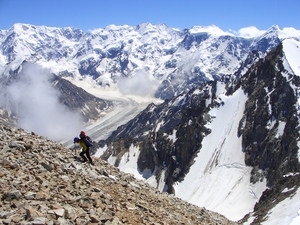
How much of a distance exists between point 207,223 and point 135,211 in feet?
32.3

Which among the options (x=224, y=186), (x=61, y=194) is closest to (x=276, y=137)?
→ (x=224, y=186)

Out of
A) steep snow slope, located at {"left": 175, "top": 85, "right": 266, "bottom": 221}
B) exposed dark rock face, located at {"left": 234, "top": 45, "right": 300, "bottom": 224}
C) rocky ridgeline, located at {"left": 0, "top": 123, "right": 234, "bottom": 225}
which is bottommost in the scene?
rocky ridgeline, located at {"left": 0, "top": 123, "right": 234, "bottom": 225}

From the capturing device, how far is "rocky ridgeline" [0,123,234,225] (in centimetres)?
1877

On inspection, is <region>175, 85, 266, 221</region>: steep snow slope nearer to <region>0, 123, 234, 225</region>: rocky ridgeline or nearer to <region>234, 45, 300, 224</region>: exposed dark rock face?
<region>234, 45, 300, 224</region>: exposed dark rock face

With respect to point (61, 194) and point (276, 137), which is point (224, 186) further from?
point (61, 194)

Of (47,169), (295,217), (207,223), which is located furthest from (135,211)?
(295,217)

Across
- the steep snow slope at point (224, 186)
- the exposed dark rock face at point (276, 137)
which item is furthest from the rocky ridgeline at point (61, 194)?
the exposed dark rock face at point (276, 137)

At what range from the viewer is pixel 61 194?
870 inches

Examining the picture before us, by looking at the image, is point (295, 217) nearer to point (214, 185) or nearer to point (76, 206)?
point (76, 206)

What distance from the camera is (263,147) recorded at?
593ft

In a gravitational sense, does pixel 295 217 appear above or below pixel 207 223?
above

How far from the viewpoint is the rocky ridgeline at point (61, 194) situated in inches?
739

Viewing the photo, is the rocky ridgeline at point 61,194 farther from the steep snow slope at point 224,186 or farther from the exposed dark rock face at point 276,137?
the exposed dark rock face at point 276,137

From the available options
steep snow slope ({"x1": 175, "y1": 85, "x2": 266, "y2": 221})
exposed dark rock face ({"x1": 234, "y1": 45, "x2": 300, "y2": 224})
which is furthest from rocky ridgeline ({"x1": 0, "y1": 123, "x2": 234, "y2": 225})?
exposed dark rock face ({"x1": 234, "y1": 45, "x2": 300, "y2": 224})
